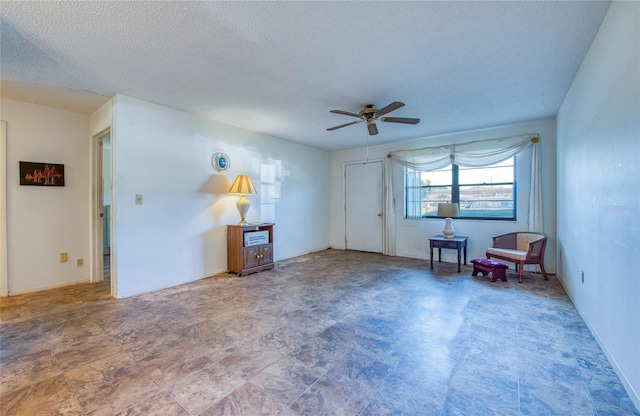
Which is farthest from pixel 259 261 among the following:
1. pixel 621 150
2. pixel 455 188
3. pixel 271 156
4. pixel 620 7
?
pixel 620 7

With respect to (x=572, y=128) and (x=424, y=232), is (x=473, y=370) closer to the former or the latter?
(x=572, y=128)

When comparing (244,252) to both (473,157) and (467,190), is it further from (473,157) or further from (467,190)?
(473,157)

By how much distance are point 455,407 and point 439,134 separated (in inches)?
178

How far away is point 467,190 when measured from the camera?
16.3 ft

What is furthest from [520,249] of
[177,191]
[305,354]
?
[177,191]

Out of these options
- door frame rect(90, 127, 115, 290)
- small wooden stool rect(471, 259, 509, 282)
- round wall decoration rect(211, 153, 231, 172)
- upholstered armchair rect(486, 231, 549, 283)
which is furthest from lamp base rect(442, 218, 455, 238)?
door frame rect(90, 127, 115, 290)

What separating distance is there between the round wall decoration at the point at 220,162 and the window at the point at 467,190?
348cm

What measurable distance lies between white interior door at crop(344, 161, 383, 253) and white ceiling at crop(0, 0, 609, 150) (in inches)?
95.6

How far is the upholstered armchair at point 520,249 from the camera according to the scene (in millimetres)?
3771

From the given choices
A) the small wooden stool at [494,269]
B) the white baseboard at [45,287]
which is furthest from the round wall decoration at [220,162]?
the small wooden stool at [494,269]

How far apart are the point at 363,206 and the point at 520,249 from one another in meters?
2.99

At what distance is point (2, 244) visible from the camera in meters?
3.27

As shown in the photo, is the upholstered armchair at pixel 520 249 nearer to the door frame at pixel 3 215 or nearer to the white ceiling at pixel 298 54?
the white ceiling at pixel 298 54

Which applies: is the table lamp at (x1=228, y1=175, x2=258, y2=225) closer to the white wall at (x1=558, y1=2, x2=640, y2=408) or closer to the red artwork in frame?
the red artwork in frame
